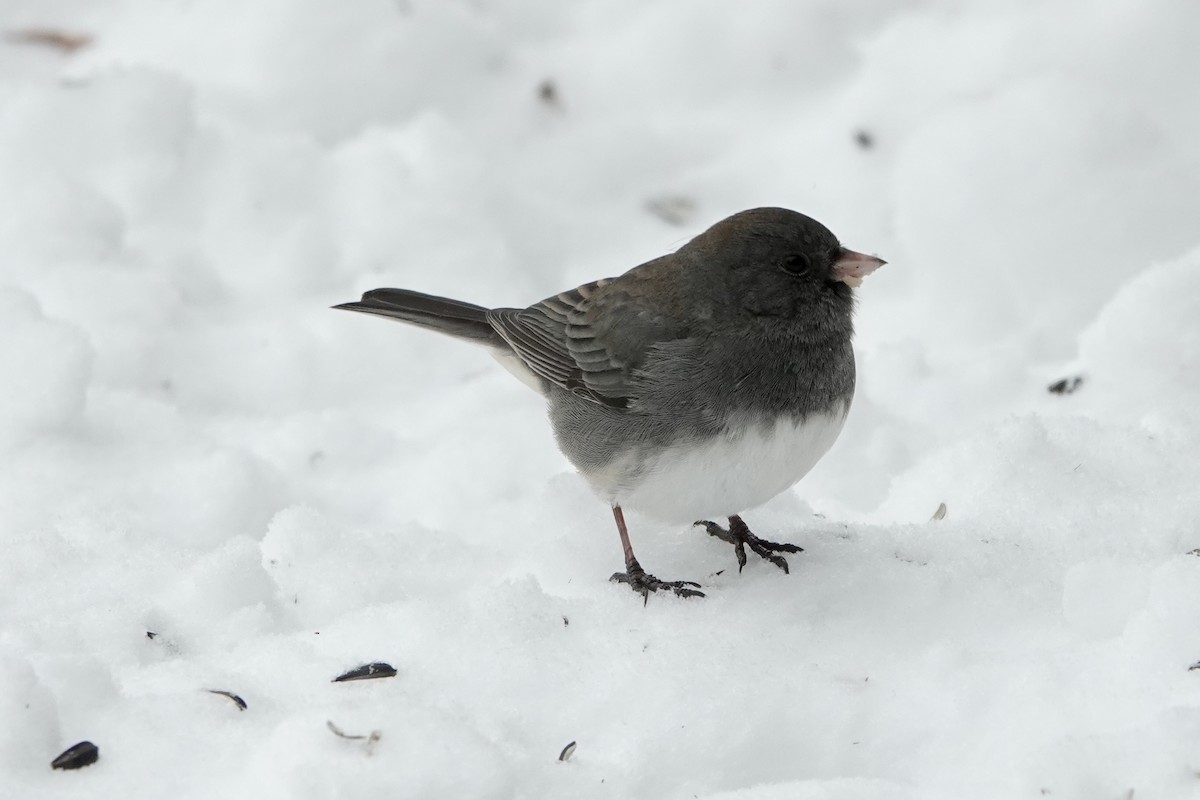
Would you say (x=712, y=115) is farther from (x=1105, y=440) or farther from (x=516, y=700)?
(x=516, y=700)

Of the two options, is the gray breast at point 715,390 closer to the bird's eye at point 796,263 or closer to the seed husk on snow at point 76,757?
the bird's eye at point 796,263

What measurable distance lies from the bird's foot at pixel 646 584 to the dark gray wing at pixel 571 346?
0.40 metres

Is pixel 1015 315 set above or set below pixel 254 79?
below

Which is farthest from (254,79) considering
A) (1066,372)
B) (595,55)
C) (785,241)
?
(1066,372)

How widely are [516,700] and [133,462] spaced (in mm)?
1735

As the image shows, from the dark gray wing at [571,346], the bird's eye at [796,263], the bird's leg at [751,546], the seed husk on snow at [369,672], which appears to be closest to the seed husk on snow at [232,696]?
the seed husk on snow at [369,672]

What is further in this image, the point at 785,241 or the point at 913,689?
the point at 785,241

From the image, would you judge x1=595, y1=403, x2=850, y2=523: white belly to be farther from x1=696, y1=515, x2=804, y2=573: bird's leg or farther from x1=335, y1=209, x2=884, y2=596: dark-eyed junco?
x1=696, y1=515, x2=804, y2=573: bird's leg

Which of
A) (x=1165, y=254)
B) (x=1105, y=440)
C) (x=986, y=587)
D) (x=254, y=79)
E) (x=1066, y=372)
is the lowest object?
(x=986, y=587)

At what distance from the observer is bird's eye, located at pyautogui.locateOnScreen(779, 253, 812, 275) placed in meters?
3.08

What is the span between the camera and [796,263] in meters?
3.09

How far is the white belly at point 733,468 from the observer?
111 inches

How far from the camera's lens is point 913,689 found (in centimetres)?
252

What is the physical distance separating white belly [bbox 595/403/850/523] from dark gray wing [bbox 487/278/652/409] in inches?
9.0
